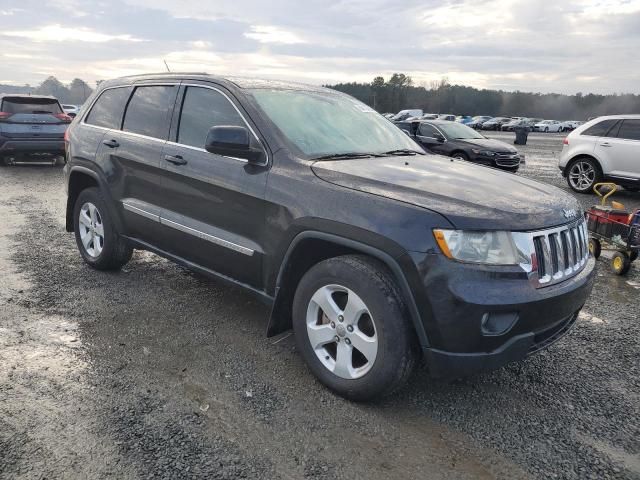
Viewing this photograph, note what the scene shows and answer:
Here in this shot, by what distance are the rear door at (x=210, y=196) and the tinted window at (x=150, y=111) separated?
0.59 ft

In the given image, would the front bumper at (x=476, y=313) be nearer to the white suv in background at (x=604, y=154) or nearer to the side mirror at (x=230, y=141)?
the side mirror at (x=230, y=141)

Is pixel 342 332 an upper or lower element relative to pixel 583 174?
lower

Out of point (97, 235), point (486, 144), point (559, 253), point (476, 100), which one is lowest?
point (97, 235)

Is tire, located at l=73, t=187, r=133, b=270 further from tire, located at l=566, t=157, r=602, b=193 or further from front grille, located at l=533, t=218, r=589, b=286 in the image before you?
tire, located at l=566, t=157, r=602, b=193

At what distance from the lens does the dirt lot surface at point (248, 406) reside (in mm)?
2496

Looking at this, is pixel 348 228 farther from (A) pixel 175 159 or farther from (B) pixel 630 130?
(B) pixel 630 130

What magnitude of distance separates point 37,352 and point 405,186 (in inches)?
103

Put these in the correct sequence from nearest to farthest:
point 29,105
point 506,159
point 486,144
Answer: point 29,105
point 506,159
point 486,144

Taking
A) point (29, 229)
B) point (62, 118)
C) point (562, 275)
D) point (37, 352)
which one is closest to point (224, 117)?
point (37, 352)

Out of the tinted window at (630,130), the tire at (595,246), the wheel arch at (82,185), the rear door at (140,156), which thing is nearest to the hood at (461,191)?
the rear door at (140,156)

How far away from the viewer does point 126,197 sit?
14.7ft

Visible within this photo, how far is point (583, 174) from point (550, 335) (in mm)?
9756

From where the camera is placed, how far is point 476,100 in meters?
112

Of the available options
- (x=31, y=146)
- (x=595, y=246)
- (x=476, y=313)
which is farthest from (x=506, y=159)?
(x=476, y=313)
